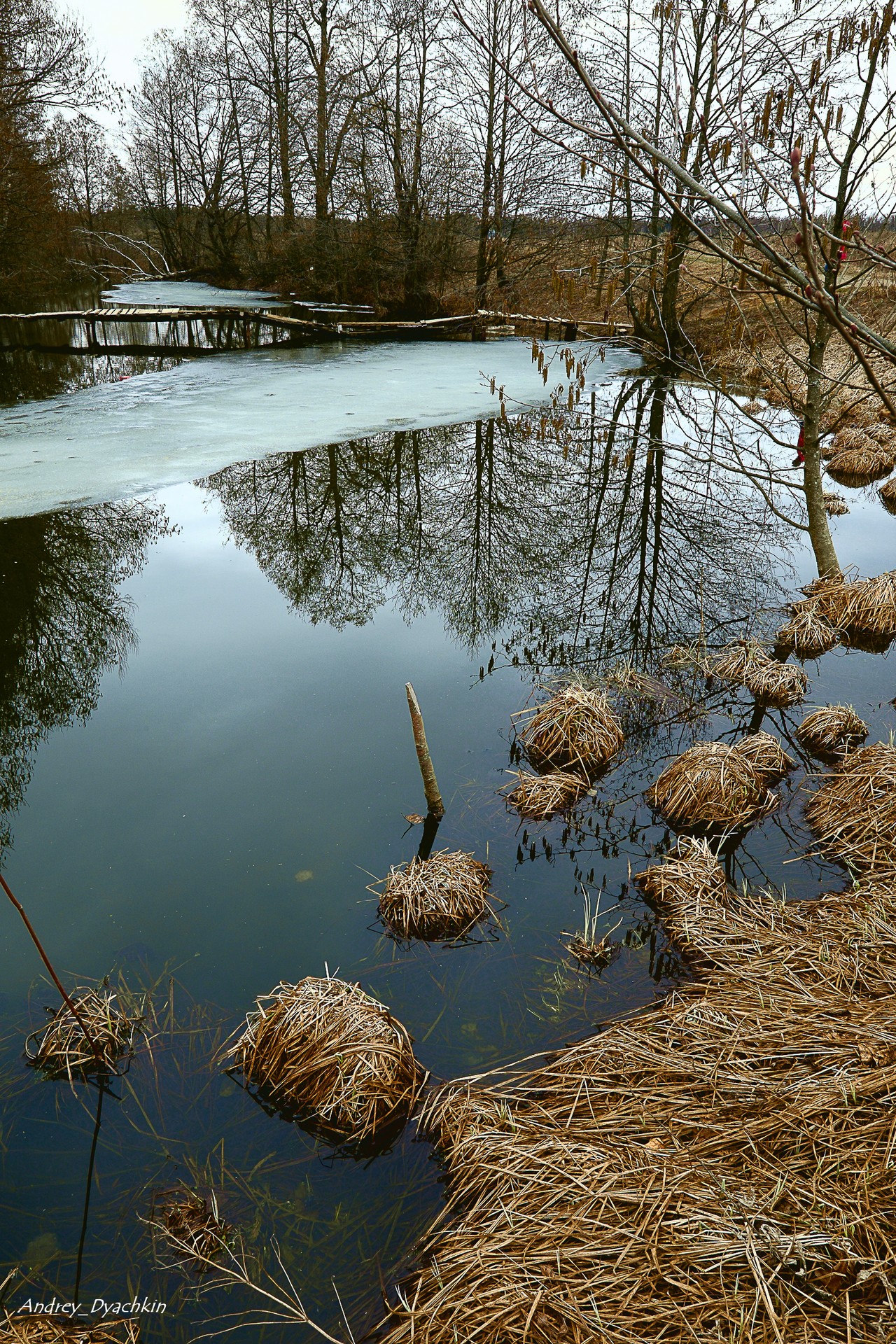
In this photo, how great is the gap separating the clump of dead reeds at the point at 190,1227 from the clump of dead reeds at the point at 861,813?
3.40 meters

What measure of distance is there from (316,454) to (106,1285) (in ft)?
36.1

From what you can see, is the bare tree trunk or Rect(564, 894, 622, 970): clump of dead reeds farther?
the bare tree trunk

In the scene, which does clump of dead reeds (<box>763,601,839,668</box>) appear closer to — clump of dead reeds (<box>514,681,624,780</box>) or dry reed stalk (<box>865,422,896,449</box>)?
clump of dead reeds (<box>514,681,624,780</box>)

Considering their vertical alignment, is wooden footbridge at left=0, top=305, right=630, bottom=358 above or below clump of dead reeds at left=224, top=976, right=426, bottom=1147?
above

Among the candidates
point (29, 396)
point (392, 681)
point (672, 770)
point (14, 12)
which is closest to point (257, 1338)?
point (672, 770)

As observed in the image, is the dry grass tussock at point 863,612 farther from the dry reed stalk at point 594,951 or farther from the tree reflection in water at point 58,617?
the tree reflection in water at point 58,617

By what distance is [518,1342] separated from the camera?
2.19m

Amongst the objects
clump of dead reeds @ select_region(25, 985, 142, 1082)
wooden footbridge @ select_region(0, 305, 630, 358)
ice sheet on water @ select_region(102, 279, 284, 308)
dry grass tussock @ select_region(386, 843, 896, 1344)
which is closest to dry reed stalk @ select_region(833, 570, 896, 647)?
dry grass tussock @ select_region(386, 843, 896, 1344)

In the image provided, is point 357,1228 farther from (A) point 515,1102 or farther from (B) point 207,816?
(B) point 207,816

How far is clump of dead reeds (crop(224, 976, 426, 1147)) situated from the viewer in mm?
3234

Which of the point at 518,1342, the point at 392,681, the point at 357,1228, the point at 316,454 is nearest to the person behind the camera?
the point at 518,1342

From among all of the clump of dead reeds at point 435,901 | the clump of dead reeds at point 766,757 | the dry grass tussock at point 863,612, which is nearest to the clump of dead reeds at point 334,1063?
the clump of dead reeds at point 435,901

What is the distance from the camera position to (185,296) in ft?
94.4

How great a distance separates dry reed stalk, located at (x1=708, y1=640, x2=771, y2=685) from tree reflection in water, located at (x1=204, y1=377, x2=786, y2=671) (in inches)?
22.7
